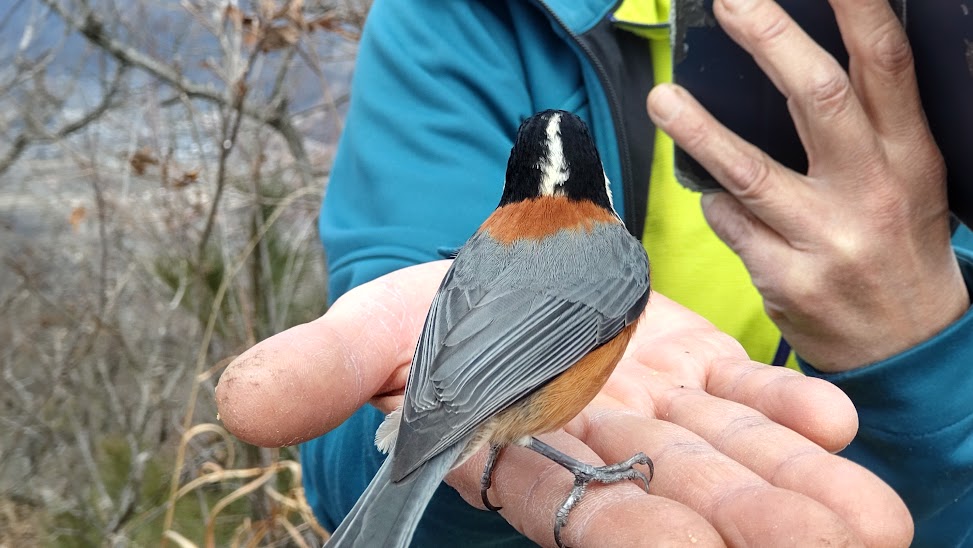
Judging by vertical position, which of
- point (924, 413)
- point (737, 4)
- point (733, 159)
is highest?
point (737, 4)

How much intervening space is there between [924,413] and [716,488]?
3.18 ft

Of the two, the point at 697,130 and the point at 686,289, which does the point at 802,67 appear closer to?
the point at 697,130

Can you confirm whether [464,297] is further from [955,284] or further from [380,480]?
[955,284]

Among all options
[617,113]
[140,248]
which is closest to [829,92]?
[617,113]

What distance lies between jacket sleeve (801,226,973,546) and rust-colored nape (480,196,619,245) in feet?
2.64

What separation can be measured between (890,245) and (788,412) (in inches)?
28.1

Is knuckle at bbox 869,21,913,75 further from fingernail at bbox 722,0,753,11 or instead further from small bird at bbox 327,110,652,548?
small bird at bbox 327,110,652,548

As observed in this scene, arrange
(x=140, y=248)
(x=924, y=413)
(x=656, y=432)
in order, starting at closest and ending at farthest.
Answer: (x=656, y=432) < (x=924, y=413) < (x=140, y=248)

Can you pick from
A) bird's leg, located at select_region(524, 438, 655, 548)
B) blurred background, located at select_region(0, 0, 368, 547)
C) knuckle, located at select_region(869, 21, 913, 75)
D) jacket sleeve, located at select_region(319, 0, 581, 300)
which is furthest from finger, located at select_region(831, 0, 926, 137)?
blurred background, located at select_region(0, 0, 368, 547)

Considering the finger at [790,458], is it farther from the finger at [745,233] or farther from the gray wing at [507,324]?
the finger at [745,233]

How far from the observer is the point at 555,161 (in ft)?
6.07

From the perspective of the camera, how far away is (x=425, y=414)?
1.50m

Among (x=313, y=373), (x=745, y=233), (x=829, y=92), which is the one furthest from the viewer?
(x=745, y=233)

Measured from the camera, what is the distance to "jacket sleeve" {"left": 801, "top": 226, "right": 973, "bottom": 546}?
207 centimetres
